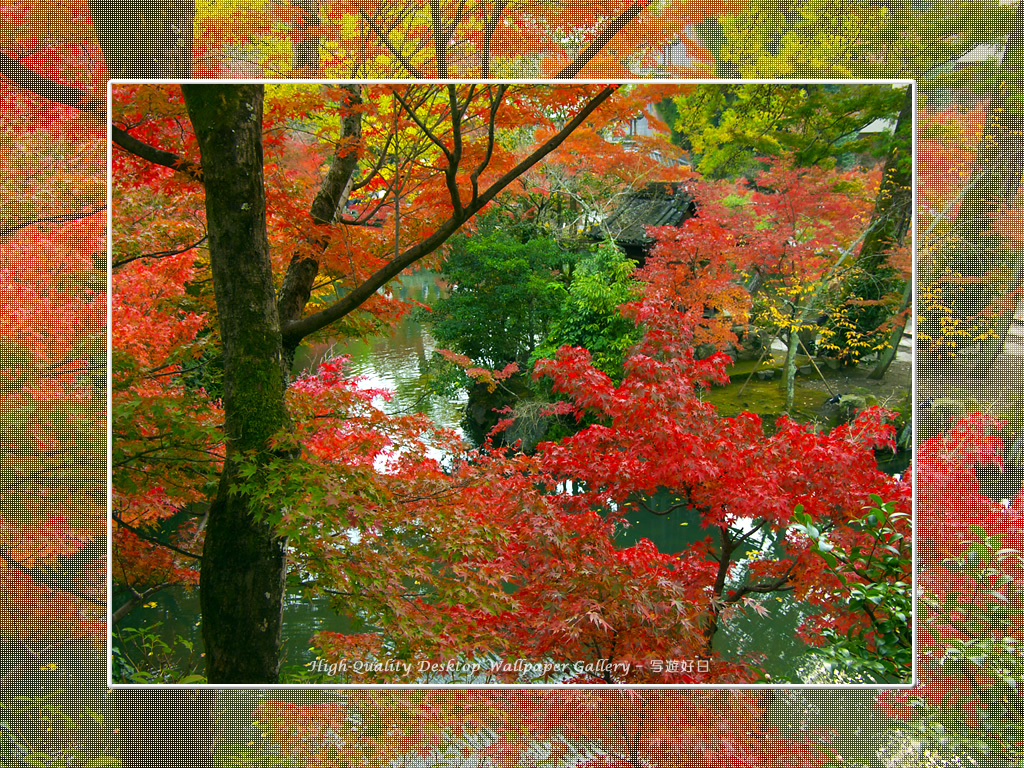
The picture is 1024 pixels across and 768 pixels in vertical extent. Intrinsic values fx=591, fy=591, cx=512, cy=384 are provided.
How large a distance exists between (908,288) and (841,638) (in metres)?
1.60

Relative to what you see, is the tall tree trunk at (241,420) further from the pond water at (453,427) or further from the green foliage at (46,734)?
the green foliage at (46,734)

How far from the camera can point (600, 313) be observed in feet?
8.75

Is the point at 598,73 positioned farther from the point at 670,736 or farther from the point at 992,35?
the point at 670,736

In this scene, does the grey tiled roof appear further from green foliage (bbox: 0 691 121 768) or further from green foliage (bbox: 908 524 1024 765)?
green foliage (bbox: 0 691 121 768)

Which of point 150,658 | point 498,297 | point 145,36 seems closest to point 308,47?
point 145,36

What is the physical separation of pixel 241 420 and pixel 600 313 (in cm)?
172

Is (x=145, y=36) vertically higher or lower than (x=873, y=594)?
higher

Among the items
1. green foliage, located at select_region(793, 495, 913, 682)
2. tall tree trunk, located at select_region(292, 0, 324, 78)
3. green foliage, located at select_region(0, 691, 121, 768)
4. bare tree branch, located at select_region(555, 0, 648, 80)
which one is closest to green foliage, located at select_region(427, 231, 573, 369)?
bare tree branch, located at select_region(555, 0, 648, 80)

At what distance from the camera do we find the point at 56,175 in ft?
8.95

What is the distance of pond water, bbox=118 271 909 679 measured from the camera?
258 cm

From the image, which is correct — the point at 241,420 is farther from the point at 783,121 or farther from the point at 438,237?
the point at 783,121

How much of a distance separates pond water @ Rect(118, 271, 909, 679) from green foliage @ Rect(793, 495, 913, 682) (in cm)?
20

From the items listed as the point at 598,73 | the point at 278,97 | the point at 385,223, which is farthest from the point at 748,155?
the point at 278,97

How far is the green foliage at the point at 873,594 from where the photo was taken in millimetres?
2621
